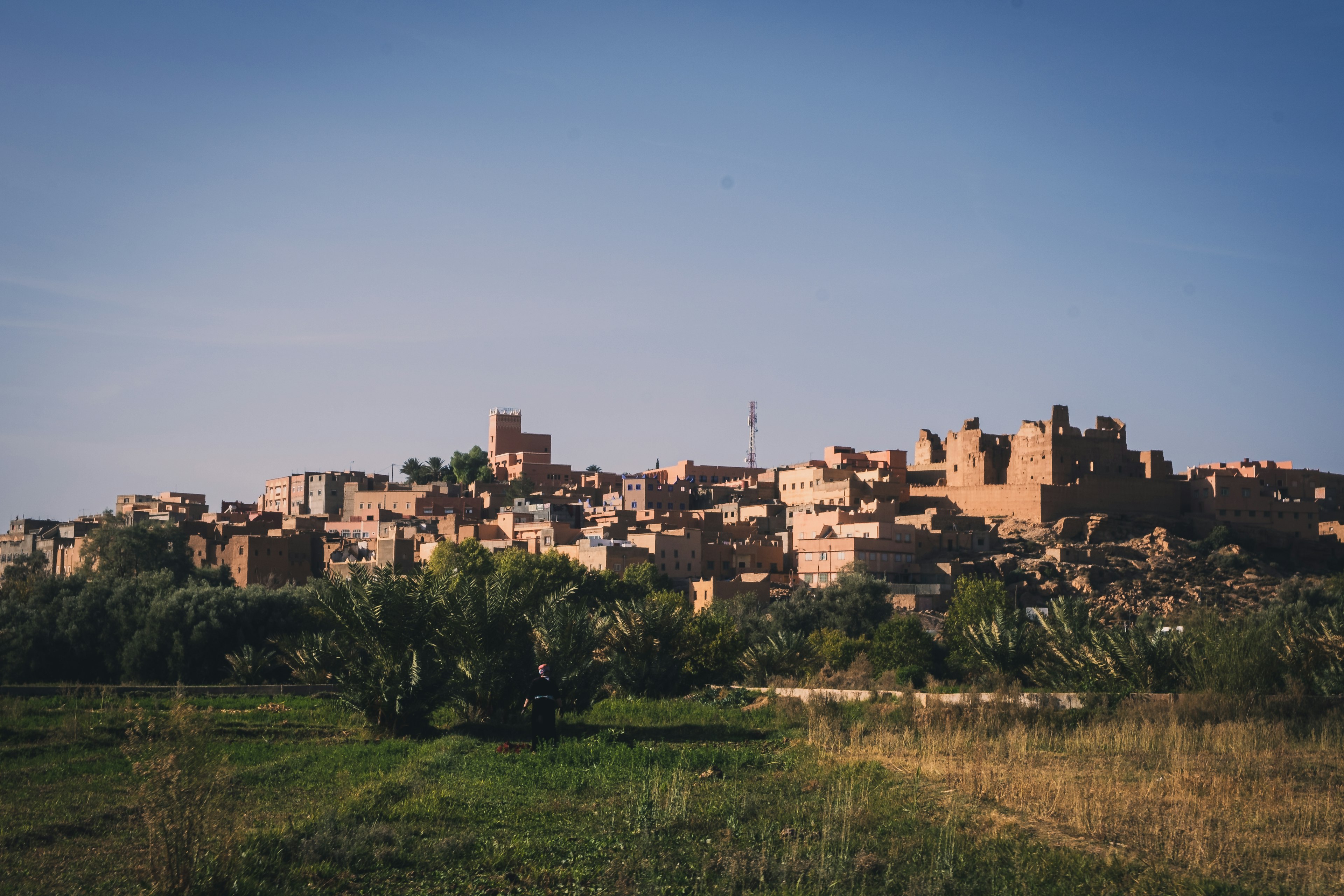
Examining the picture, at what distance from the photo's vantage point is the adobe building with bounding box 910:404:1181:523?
6575cm

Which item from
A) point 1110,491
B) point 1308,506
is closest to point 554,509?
point 1110,491

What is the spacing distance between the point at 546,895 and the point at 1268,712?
12.8 meters

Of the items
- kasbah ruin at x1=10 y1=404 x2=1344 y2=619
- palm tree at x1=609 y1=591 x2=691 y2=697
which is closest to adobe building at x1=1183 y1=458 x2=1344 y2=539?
kasbah ruin at x1=10 y1=404 x2=1344 y2=619

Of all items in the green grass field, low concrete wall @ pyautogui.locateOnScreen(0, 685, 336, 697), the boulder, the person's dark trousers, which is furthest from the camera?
the boulder

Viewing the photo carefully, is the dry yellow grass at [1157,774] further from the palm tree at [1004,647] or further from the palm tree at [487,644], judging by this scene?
the palm tree at [1004,647]

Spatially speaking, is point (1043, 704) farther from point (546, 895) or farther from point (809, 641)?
point (809, 641)

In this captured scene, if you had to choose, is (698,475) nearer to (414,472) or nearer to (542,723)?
(414,472)

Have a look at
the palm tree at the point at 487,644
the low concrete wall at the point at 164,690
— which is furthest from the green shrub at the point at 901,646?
the palm tree at the point at 487,644

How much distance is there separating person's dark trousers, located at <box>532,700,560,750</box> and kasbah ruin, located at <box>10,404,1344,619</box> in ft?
114

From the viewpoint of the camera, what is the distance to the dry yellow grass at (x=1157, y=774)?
34.8 feet

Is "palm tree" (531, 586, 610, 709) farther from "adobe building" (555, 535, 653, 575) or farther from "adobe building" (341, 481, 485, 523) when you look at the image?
"adobe building" (341, 481, 485, 523)

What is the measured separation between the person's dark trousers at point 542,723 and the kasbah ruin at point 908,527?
114ft

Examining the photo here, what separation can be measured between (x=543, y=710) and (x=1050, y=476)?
2220 inches

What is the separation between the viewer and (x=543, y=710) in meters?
15.3
